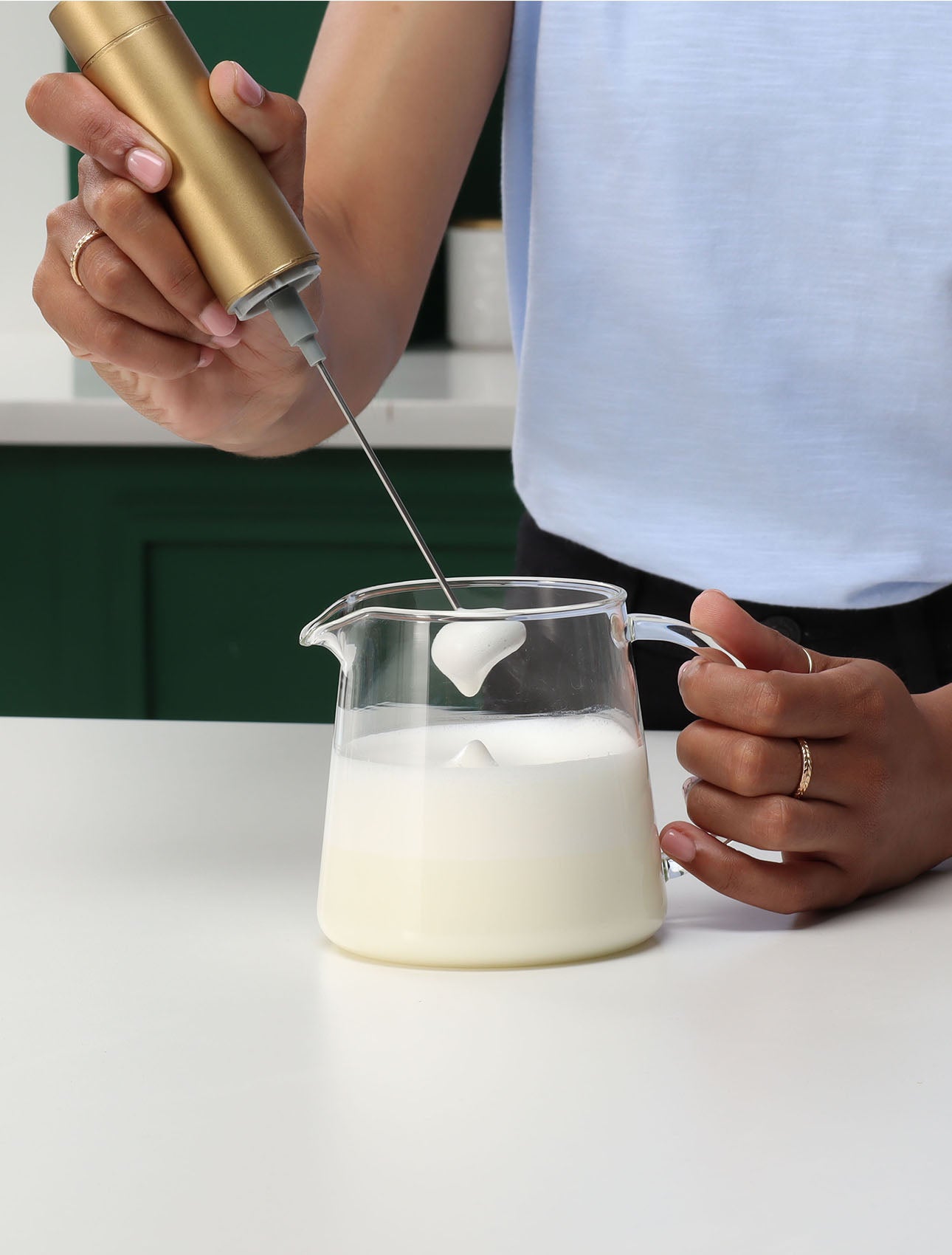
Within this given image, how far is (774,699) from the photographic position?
48cm

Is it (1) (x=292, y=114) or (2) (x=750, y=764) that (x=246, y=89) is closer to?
(1) (x=292, y=114)

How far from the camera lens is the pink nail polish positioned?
53 cm

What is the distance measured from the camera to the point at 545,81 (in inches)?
32.9

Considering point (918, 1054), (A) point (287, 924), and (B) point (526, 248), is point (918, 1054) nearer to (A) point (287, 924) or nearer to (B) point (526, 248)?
(A) point (287, 924)

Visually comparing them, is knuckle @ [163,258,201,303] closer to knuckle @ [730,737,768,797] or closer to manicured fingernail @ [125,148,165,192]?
manicured fingernail @ [125,148,165,192]

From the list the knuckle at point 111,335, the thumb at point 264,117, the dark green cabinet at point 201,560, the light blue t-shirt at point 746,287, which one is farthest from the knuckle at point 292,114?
the dark green cabinet at point 201,560

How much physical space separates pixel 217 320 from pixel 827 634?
0.41 m

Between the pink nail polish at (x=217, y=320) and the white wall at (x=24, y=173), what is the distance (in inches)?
65.3

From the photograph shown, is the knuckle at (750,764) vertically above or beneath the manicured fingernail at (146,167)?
beneath

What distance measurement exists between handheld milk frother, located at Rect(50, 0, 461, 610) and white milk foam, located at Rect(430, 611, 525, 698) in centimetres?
4

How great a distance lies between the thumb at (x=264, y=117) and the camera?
48 cm

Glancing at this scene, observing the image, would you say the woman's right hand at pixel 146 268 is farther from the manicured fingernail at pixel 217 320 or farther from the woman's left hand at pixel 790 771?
the woman's left hand at pixel 790 771

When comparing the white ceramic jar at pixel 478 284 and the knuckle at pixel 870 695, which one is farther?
the white ceramic jar at pixel 478 284

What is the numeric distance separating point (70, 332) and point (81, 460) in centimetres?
107
